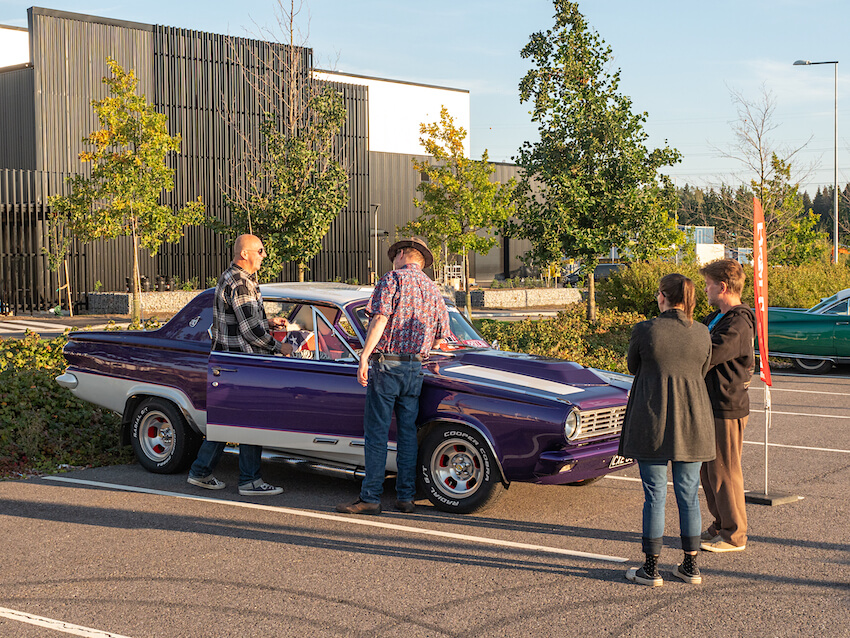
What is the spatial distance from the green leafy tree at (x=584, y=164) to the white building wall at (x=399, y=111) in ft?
130

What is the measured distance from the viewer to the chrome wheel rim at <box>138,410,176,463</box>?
831 centimetres

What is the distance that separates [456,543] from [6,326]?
25893mm

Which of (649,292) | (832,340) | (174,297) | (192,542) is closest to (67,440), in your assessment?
(192,542)

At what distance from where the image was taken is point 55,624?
4.74 m

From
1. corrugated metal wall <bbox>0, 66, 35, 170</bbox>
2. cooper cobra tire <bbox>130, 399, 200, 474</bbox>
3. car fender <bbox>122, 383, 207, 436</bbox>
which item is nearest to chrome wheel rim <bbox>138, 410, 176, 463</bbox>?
cooper cobra tire <bbox>130, 399, 200, 474</bbox>

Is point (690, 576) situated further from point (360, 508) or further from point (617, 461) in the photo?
point (360, 508)

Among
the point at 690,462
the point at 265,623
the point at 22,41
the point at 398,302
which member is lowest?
the point at 265,623

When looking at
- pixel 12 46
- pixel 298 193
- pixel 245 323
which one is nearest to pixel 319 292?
pixel 245 323

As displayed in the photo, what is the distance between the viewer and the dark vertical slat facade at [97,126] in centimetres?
3494

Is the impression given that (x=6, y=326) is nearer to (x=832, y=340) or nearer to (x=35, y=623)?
(x=832, y=340)

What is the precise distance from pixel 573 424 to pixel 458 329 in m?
1.77

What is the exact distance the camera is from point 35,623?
476 centimetres

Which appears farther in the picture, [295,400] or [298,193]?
[298,193]

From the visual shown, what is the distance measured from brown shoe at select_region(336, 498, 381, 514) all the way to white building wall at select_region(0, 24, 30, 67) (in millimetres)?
47189
